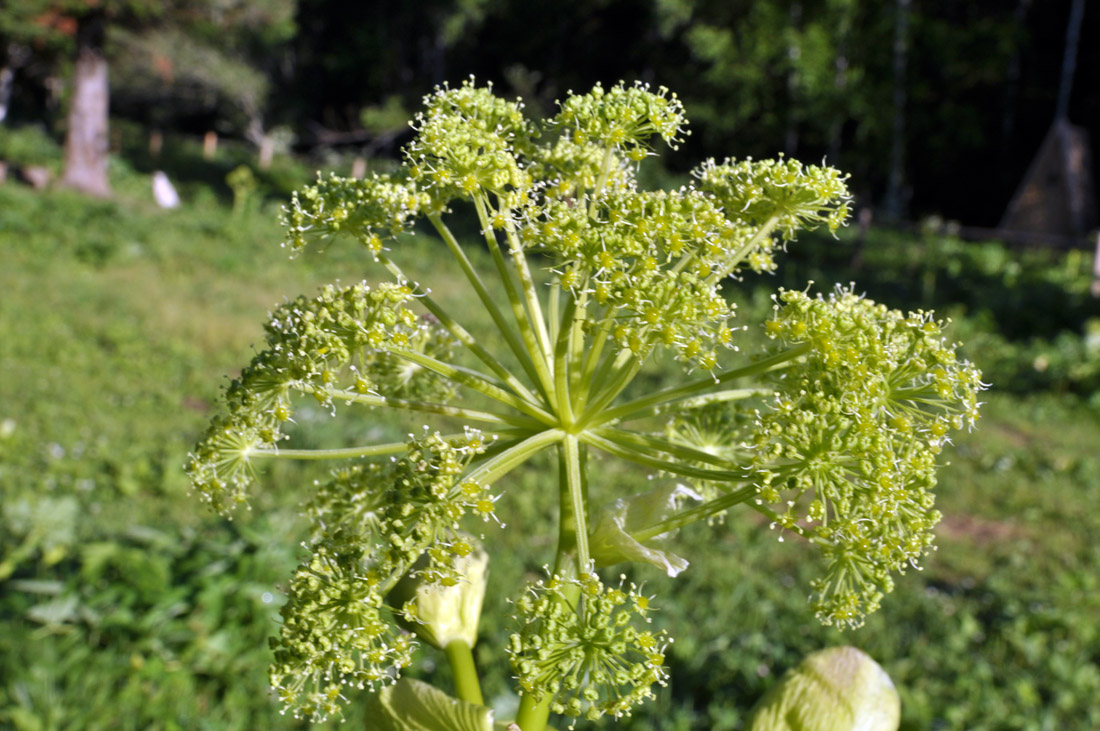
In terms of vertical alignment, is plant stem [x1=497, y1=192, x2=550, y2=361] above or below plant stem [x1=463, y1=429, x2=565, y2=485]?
above

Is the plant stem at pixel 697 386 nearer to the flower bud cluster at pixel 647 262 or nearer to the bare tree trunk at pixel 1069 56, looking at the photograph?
the flower bud cluster at pixel 647 262

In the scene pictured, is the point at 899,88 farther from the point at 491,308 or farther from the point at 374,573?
the point at 374,573

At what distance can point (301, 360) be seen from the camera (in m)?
1.14

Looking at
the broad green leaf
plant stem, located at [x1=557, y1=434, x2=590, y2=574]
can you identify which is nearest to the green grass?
plant stem, located at [x1=557, y1=434, x2=590, y2=574]

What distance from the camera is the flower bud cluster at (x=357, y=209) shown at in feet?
4.08

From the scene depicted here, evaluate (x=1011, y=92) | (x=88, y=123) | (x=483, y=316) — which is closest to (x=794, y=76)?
(x=1011, y=92)

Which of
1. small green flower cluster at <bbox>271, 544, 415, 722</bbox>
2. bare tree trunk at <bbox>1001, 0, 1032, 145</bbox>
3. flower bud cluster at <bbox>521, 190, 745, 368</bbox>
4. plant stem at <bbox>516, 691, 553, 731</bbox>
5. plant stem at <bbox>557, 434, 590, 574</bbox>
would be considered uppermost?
bare tree trunk at <bbox>1001, 0, 1032, 145</bbox>

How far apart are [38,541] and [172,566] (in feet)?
3.04

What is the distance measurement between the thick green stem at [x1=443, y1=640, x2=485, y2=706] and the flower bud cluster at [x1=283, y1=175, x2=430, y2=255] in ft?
2.00

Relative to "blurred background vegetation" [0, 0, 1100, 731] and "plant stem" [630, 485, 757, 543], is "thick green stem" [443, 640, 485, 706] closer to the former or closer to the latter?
"plant stem" [630, 485, 757, 543]

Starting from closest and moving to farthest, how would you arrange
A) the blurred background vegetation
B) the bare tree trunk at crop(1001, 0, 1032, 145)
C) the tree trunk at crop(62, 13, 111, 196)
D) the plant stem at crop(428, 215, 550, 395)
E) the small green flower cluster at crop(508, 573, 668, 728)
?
the small green flower cluster at crop(508, 573, 668, 728), the plant stem at crop(428, 215, 550, 395), the blurred background vegetation, the tree trunk at crop(62, 13, 111, 196), the bare tree trunk at crop(1001, 0, 1032, 145)

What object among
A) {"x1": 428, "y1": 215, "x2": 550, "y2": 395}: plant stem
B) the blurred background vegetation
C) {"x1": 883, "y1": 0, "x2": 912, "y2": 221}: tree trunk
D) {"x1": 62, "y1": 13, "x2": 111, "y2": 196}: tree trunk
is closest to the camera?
{"x1": 428, "y1": 215, "x2": 550, "y2": 395}: plant stem

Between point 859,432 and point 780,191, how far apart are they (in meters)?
0.38

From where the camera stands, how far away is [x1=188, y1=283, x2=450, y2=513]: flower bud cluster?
1.14 m
